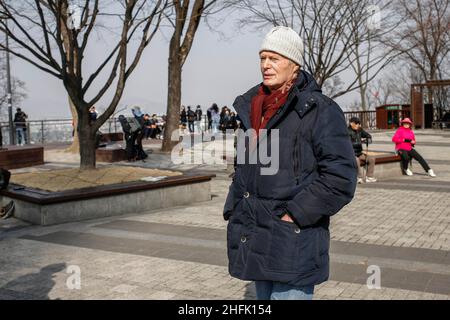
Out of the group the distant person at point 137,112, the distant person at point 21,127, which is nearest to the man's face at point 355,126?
the distant person at point 137,112

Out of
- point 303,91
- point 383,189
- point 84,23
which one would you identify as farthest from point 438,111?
point 303,91

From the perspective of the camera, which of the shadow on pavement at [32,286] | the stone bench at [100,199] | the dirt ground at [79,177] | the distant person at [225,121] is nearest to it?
the shadow on pavement at [32,286]

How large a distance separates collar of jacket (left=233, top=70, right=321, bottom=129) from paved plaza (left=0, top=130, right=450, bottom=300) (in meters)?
2.62

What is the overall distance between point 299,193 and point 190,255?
4.19 meters

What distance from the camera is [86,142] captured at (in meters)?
11.5

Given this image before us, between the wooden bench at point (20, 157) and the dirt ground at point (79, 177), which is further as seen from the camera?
the wooden bench at point (20, 157)

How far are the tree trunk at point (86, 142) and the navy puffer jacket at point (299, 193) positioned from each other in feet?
29.3

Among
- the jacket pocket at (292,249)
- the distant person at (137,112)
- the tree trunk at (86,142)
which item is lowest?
the jacket pocket at (292,249)

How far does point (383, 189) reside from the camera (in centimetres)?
1263

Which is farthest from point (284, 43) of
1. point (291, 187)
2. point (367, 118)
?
point (367, 118)

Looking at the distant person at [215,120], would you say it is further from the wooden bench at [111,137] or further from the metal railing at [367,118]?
the wooden bench at [111,137]

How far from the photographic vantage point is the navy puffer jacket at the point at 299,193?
2859mm
